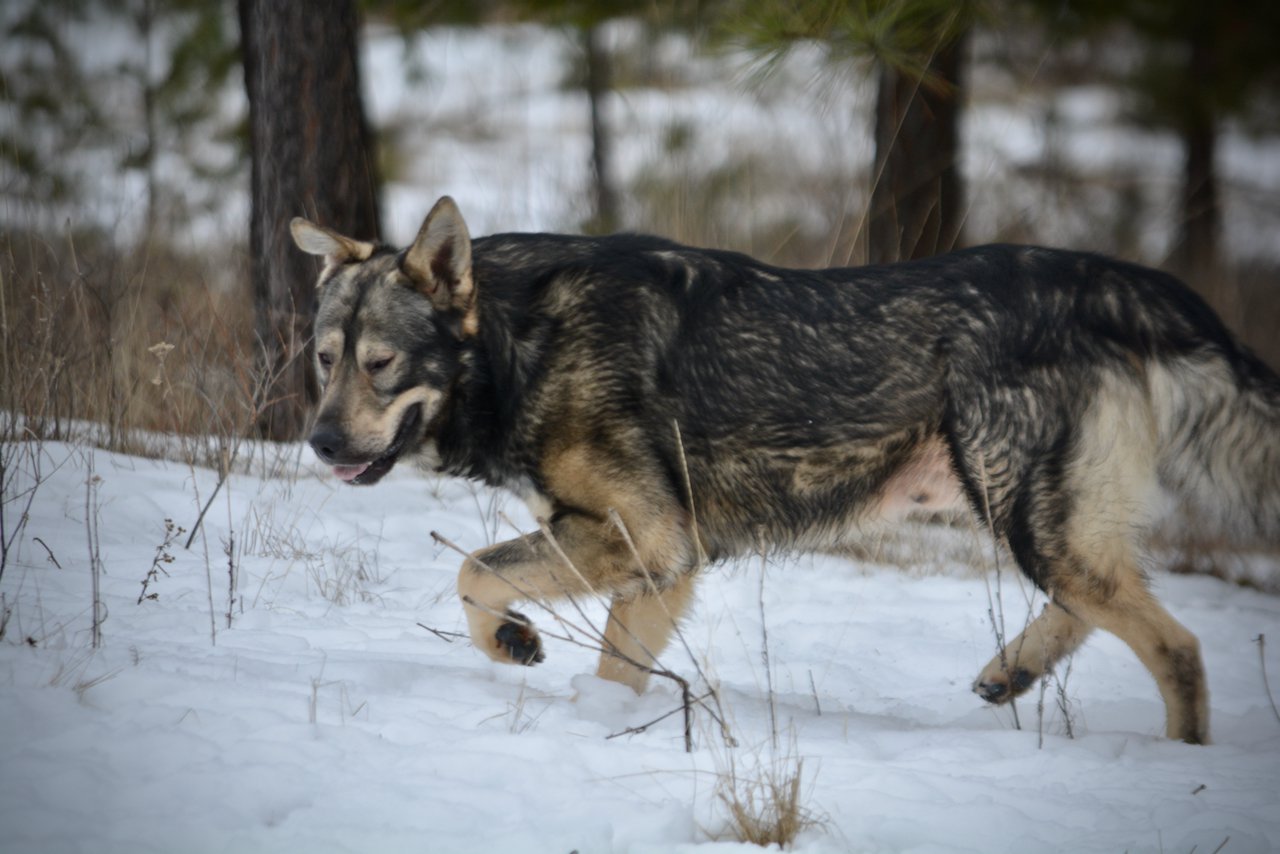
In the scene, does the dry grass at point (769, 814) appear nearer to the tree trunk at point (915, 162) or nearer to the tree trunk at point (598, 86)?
the tree trunk at point (915, 162)

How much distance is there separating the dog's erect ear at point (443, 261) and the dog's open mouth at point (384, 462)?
1.31 feet

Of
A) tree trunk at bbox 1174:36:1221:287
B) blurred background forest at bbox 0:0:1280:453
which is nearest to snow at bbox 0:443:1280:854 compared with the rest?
blurred background forest at bbox 0:0:1280:453

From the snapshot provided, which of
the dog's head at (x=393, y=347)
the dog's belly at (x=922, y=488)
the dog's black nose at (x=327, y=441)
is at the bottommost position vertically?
the dog's belly at (x=922, y=488)

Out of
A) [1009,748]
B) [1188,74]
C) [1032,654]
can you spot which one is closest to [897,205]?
[1032,654]

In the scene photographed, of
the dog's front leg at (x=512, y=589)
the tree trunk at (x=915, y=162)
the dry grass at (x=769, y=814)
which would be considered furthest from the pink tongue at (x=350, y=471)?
the tree trunk at (x=915, y=162)

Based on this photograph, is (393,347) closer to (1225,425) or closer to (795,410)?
(795,410)

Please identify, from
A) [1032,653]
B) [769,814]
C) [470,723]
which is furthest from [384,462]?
[1032,653]

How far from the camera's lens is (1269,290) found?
40.0 feet

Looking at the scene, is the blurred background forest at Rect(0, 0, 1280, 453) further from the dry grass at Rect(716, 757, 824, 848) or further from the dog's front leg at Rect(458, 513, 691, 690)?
the dry grass at Rect(716, 757, 824, 848)

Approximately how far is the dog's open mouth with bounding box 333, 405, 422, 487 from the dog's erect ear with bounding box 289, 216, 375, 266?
2.27 feet

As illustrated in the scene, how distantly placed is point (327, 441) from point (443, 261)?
75 cm

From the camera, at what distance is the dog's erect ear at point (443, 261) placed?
149 inches

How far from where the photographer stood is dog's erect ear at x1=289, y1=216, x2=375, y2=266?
13.5ft

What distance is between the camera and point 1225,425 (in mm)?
3857
